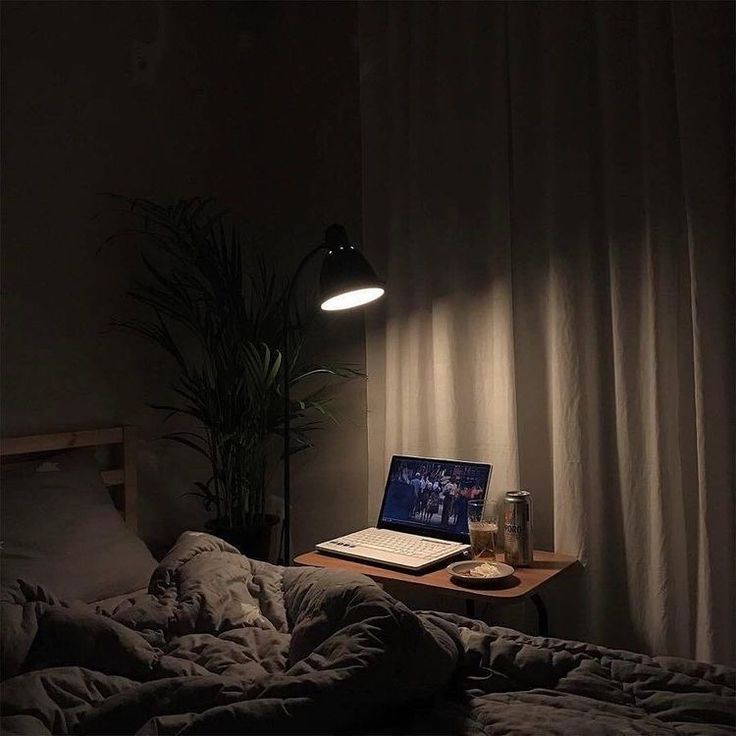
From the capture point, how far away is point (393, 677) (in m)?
1.10

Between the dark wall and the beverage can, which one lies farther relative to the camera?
the dark wall

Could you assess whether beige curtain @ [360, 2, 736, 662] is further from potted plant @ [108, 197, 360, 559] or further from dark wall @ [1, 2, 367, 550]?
potted plant @ [108, 197, 360, 559]

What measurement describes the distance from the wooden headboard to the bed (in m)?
0.50

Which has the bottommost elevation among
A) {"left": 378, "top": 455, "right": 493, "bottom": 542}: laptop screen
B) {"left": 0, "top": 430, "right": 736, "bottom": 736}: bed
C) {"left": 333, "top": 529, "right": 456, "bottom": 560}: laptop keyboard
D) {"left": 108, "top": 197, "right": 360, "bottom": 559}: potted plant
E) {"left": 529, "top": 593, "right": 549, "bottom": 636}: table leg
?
{"left": 529, "top": 593, "right": 549, "bottom": 636}: table leg

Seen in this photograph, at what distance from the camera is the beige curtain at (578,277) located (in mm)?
1811

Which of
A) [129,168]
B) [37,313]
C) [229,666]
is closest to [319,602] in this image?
[229,666]

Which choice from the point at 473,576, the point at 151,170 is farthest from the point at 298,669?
the point at 151,170

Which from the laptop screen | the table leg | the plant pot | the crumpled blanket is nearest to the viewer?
the crumpled blanket

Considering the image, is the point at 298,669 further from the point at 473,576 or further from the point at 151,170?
the point at 151,170

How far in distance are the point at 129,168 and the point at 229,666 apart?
1694 millimetres

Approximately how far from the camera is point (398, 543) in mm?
2080

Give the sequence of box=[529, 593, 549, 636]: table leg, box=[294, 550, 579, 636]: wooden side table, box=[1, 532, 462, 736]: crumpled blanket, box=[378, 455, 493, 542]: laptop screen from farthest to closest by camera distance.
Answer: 1. box=[378, 455, 493, 542]: laptop screen
2. box=[529, 593, 549, 636]: table leg
3. box=[294, 550, 579, 636]: wooden side table
4. box=[1, 532, 462, 736]: crumpled blanket

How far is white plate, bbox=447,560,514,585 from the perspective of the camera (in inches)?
70.8

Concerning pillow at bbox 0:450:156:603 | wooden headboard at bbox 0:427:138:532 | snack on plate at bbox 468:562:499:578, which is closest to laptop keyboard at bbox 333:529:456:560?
snack on plate at bbox 468:562:499:578
